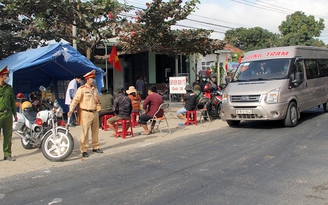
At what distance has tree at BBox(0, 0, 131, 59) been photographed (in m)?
11.3

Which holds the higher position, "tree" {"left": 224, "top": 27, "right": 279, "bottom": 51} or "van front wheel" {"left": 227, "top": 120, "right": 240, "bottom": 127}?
"tree" {"left": 224, "top": 27, "right": 279, "bottom": 51}

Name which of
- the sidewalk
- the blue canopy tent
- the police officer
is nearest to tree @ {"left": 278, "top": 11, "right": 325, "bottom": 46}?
the sidewalk

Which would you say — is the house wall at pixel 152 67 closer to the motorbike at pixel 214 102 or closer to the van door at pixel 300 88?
the motorbike at pixel 214 102

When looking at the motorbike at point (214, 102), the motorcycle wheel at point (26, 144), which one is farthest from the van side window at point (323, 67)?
the motorcycle wheel at point (26, 144)

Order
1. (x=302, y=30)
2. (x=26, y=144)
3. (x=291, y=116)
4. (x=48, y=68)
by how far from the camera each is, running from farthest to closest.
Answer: (x=302, y=30)
(x=48, y=68)
(x=291, y=116)
(x=26, y=144)

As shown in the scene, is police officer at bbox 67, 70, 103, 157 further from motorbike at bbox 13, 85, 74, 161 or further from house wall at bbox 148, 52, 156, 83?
house wall at bbox 148, 52, 156, 83

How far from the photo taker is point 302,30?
135ft

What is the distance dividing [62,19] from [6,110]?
6231 mm

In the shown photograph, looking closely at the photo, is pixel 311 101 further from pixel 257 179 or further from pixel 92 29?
pixel 92 29

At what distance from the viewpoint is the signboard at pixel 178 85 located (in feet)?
43.6

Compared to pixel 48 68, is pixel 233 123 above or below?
below

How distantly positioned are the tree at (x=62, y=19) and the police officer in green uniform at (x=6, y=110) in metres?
5.13

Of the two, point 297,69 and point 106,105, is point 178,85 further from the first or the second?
point 297,69

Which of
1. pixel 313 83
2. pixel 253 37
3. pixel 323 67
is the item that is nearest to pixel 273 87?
pixel 313 83
